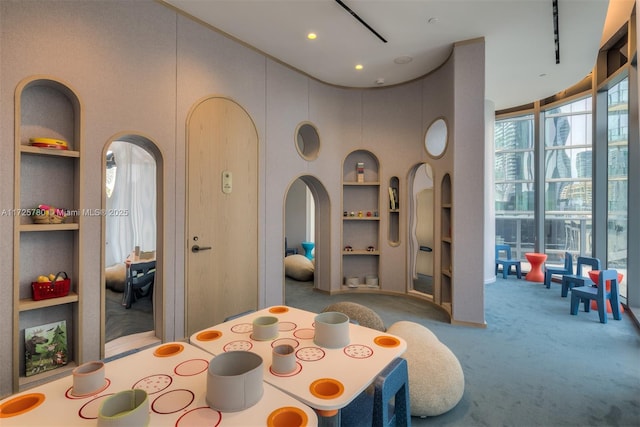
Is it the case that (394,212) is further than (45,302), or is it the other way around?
(394,212)

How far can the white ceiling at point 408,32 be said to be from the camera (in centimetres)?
304

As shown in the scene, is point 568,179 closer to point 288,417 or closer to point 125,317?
point 288,417

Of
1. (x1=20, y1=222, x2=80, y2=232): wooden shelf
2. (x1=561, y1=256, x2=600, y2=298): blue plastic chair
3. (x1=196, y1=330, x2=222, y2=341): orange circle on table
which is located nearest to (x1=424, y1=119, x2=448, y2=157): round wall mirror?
(x1=561, y1=256, x2=600, y2=298): blue plastic chair

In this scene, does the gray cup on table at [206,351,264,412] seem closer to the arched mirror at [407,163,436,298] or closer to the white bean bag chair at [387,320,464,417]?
the white bean bag chair at [387,320,464,417]

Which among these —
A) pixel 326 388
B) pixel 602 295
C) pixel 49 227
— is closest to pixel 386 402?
pixel 326 388

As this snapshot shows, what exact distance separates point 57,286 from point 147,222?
52.2 inches

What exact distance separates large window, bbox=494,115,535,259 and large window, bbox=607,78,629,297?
4.40 feet

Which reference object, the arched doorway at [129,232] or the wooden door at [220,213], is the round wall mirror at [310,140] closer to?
the wooden door at [220,213]

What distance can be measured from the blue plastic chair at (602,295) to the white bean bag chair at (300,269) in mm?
3771

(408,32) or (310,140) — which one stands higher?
(408,32)

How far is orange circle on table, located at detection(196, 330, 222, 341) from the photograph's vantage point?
1.60 metres

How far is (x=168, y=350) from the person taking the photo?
1457 millimetres

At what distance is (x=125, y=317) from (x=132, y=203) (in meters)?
1.23

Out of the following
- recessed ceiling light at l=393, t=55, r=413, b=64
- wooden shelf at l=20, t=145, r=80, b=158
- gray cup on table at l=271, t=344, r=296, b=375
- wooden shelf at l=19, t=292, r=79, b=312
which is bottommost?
wooden shelf at l=19, t=292, r=79, b=312
